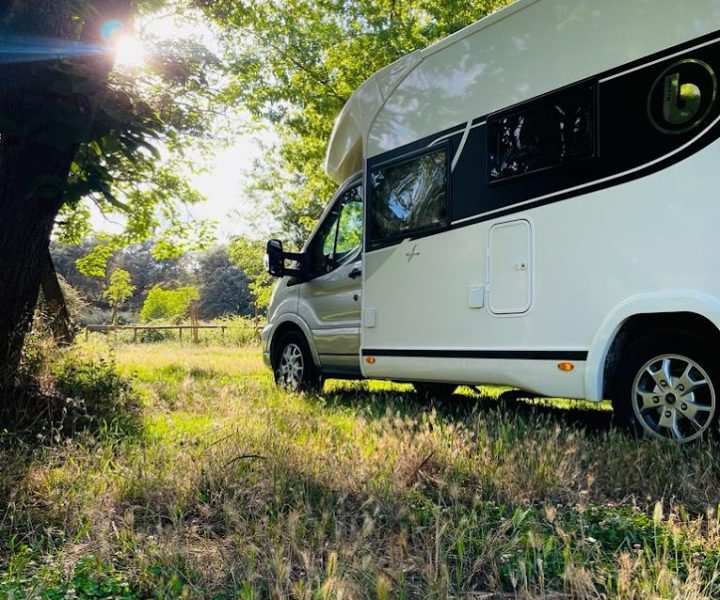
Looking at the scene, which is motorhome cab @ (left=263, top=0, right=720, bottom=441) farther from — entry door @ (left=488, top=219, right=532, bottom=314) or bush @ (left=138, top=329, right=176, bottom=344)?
bush @ (left=138, top=329, right=176, bottom=344)

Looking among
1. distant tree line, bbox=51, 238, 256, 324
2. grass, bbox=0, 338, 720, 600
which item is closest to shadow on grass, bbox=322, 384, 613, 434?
grass, bbox=0, 338, 720, 600

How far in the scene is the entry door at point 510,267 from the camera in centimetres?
448

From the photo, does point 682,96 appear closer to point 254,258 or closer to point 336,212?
point 336,212

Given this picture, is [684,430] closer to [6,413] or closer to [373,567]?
[373,567]

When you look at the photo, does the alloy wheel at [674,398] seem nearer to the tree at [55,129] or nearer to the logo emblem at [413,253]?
the logo emblem at [413,253]

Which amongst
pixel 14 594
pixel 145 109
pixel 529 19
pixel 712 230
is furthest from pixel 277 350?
pixel 14 594

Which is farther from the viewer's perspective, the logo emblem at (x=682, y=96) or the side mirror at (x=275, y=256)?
the side mirror at (x=275, y=256)

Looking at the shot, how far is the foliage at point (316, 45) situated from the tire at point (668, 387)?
8.82 meters

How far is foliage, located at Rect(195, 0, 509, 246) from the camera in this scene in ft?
37.6

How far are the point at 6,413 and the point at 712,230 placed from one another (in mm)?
4682

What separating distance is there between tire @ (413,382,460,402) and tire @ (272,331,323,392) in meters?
1.16

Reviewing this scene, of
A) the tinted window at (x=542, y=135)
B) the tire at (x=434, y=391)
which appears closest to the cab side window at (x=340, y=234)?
the tire at (x=434, y=391)

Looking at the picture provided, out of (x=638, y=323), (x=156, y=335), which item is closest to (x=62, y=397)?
(x=638, y=323)

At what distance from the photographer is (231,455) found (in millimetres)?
3449
